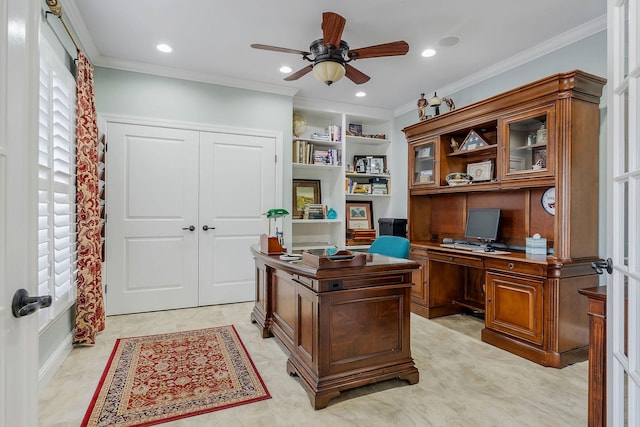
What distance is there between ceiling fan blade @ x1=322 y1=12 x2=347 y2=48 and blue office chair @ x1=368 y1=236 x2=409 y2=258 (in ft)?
5.52

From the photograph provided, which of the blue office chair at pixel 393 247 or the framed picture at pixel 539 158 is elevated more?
the framed picture at pixel 539 158

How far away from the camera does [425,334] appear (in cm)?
322

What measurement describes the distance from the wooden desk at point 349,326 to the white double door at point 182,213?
6.55 ft

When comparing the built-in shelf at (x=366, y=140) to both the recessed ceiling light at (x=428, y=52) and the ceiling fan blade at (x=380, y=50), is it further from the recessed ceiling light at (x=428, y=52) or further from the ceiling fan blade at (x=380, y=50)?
the ceiling fan blade at (x=380, y=50)

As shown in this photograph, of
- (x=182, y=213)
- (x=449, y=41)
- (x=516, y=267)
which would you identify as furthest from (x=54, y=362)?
(x=449, y=41)

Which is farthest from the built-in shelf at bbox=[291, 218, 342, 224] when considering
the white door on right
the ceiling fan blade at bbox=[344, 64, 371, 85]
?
the white door on right

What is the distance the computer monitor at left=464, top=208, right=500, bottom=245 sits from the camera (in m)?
3.42

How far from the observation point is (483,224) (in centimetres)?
355

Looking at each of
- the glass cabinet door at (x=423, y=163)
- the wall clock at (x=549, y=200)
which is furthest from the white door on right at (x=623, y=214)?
the glass cabinet door at (x=423, y=163)

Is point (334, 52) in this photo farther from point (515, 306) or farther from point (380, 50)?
point (515, 306)

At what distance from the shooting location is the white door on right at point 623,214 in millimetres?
1054

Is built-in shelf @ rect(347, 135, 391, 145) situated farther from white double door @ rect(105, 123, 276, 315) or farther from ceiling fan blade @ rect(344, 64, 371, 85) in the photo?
ceiling fan blade @ rect(344, 64, 371, 85)

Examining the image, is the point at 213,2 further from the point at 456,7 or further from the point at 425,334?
the point at 425,334

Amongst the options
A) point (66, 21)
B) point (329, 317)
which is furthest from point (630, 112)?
point (66, 21)
